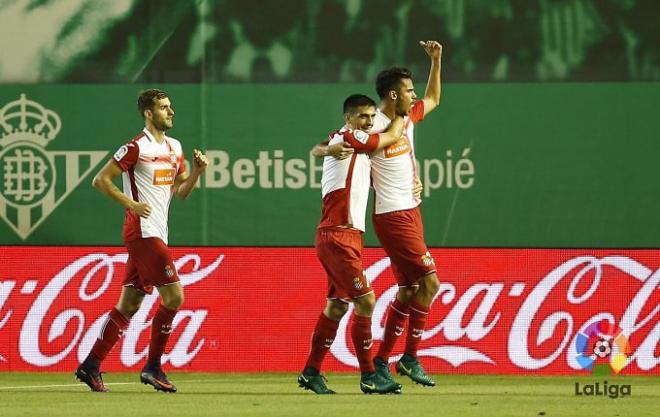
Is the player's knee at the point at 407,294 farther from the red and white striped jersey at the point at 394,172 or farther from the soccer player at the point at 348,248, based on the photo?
the soccer player at the point at 348,248

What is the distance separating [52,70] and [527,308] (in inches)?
184

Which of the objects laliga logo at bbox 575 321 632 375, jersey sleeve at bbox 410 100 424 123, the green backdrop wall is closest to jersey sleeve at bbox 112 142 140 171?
jersey sleeve at bbox 410 100 424 123

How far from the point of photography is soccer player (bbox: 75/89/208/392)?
30.0ft

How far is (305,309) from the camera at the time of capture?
36.7 feet

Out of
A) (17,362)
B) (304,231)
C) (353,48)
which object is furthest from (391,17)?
(17,362)

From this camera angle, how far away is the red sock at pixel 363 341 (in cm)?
882

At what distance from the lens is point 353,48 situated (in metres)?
13.5

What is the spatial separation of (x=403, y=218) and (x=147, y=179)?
1.44 meters

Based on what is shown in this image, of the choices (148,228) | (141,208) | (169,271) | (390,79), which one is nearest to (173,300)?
(169,271)

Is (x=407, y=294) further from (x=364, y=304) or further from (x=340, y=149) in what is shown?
(x=340, y=149)

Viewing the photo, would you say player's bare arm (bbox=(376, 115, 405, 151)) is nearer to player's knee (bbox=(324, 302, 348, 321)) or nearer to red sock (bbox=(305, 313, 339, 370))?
player's knee (bbox=(324, 302, 348, 321))

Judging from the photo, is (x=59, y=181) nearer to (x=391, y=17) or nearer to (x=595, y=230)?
(x=391, y=17)

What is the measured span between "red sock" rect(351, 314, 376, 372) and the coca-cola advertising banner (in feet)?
7.05


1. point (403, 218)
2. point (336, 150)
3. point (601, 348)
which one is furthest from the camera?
point (601, 348)
